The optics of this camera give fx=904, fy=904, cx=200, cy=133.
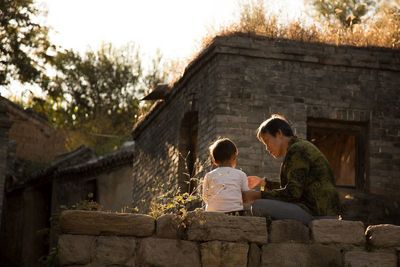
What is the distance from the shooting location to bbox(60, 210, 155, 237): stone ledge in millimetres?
6754

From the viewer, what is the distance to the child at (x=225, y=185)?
7.50 meters

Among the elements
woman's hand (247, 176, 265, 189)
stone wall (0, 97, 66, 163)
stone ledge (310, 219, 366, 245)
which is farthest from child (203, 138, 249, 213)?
stone wall (0, 97, 66, 163)

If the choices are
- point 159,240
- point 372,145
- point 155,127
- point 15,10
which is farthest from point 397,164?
point 15,10

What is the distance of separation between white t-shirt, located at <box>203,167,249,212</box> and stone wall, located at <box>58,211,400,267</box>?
55 cm

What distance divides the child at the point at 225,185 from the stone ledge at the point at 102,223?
910 millimetres

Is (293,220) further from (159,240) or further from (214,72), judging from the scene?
(214,72)

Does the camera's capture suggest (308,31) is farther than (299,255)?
Yes

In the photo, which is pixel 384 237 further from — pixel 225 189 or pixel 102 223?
pixel 102 223

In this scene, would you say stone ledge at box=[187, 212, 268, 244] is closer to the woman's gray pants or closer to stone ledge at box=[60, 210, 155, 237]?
the woman's gray pants

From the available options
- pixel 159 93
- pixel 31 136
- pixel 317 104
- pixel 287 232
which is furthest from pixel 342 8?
pixel 31 136

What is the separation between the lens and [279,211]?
23.5 feet

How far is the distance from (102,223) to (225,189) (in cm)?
123

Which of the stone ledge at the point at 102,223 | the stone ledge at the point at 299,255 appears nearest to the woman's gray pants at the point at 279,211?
the stone ledge at the point at 299,255

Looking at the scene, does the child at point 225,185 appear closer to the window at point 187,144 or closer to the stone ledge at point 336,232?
the stone ledge at point 336,232
